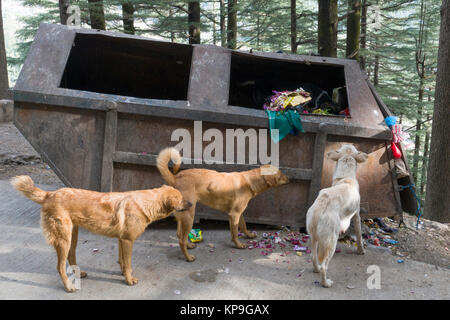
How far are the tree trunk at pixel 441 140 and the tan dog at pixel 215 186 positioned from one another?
3639 millimetres

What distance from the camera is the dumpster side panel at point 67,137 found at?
4.54 meters

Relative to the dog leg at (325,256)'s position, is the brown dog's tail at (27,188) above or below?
above

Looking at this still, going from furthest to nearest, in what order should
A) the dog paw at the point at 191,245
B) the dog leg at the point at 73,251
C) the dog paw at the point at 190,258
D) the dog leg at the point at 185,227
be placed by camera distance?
the dog paw at the point at 191,245
the dog paw at the point at 190,258
the dog leg at the point at 185,227
the dog leg at the point at 73,251

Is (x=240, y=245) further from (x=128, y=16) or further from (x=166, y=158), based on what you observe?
(x=128, y=16)

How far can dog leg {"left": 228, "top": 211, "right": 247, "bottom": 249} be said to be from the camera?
4.24 metres

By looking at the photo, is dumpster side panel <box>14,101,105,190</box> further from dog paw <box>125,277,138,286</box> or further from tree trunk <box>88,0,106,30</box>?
tree trunk <box>88,0,106,30</box>

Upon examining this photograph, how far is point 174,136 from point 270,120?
1.33 m

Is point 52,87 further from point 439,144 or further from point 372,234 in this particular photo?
point 439,144

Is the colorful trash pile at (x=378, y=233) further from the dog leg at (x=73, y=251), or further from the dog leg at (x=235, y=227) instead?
the dog leg at (x=73, y=251)

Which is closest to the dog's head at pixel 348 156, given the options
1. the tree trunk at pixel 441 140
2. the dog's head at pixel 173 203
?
the dog's head at pixel 173 203

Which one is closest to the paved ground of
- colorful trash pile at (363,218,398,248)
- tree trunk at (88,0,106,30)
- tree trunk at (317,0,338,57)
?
colorful trash pile at (363,218,398,248)

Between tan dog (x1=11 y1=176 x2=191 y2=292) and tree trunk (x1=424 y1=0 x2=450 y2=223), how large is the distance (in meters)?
5.13
